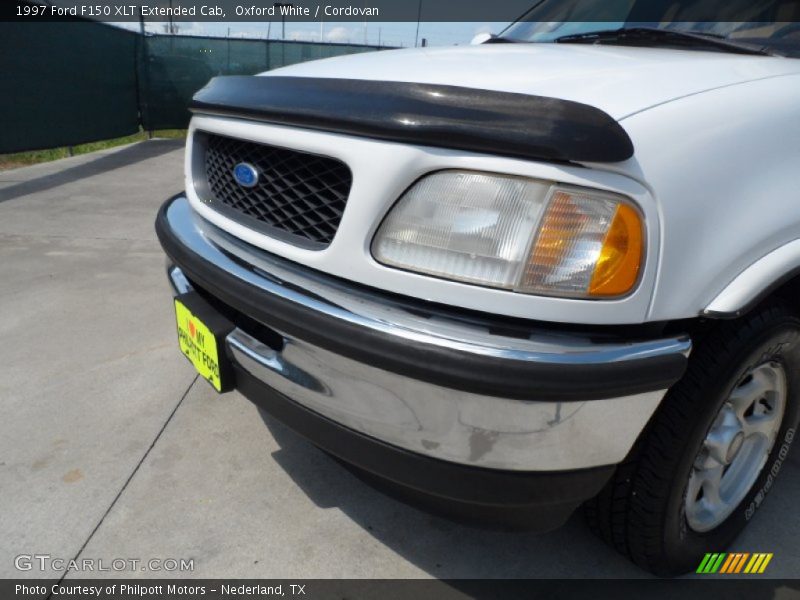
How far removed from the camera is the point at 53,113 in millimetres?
8281

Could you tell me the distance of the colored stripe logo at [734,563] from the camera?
1.77 metres

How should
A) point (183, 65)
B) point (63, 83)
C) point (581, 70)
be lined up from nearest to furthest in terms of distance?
point (581, 70)
point (63, 83)
point (183, 65)

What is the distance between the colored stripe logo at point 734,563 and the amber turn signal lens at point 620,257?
1062mm

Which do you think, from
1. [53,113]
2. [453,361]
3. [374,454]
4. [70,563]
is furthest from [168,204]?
[53,113]

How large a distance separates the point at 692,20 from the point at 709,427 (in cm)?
136

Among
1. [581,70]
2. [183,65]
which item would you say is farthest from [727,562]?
[183,65]

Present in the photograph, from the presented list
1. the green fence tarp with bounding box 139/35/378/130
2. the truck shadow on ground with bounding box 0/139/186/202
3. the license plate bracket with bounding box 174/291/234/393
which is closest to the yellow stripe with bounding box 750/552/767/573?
the license plate bracket with bounding box 174/291/234/393

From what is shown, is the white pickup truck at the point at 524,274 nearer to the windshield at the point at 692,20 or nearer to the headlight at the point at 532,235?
the headlight at the point at 532,235

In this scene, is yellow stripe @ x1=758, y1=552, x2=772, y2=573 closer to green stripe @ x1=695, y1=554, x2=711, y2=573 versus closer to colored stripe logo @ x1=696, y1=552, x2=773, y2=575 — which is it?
colored stripe logo @ x1=696, y1=552, x2=773, y2=575

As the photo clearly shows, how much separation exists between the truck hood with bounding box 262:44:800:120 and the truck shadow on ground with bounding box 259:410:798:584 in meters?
1.05

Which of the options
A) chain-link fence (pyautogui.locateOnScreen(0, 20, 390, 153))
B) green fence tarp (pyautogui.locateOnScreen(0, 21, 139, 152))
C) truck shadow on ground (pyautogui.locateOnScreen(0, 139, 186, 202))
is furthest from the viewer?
chain-link fence (pyautogui.locateOnScreen(0, 20, 390, 153))

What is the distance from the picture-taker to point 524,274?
3.91 feet

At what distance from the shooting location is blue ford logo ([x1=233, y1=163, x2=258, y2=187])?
163 cm

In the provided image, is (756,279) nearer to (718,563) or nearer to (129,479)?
(718,563)
